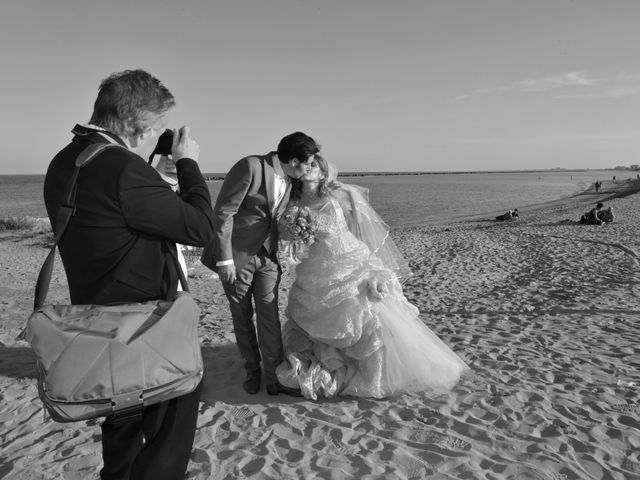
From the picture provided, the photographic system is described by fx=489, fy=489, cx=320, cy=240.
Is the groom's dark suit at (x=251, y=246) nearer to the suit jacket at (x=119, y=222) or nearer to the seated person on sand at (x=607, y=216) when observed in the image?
the suit jacket at (x=119, y=222)

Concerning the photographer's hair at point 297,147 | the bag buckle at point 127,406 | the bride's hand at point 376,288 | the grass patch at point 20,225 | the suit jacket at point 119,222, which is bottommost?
the grass patch at point 20,225

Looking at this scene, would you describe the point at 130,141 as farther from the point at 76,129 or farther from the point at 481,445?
the point at 481,445

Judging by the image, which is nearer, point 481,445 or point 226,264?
point 481,445

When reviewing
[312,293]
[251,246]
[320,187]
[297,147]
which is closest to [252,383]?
[312,293]

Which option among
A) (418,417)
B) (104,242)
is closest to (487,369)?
(418,417)

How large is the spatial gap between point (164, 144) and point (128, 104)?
0.85ft

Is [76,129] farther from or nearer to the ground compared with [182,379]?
farther from the ground

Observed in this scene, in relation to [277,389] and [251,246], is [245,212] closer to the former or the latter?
[251,246]

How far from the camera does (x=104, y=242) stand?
163 cm

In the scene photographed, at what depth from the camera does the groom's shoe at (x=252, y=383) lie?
4.00m

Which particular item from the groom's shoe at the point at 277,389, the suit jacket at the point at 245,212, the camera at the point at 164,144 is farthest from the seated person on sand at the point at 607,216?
the camera at the point at 164,144

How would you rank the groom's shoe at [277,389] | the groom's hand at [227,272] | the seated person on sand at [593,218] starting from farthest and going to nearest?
the seated person on sand at [593,218] < the groom's shoe at [277,389] < the groom's hand at [227,272]

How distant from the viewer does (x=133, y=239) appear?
65.9 inches

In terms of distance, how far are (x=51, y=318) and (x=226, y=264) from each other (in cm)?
191
